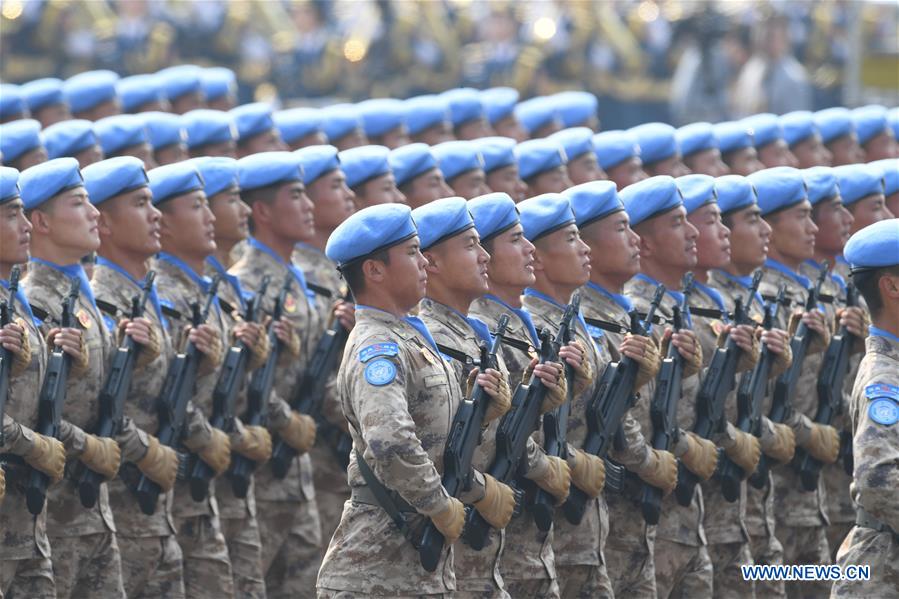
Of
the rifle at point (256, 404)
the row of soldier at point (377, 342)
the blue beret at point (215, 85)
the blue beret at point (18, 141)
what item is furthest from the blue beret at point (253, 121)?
the rifle at point (256, 404)

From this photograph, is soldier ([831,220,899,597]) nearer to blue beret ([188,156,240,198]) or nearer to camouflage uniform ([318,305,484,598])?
camouflage uniform ([318,305,484,598])

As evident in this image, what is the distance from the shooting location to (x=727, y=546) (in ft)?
29.6

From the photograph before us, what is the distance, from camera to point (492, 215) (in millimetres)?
8039

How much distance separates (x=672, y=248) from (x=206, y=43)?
12765 mm

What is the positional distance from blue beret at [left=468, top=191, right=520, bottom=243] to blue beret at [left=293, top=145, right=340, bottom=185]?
242 centimetres

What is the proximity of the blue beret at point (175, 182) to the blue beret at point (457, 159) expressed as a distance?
2265 mm

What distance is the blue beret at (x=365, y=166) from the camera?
10773 mm

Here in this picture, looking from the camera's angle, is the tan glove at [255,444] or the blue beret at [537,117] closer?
the tan glove at [255,444]

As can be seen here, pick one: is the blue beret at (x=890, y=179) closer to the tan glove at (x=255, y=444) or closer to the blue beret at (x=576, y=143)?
the blue beret at (x=576, y=143)

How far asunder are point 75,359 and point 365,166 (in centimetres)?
332

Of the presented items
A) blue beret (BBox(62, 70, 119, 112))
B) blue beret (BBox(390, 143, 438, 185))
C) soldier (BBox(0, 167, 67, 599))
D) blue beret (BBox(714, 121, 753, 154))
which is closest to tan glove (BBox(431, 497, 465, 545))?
soldier (BBox(0, 167, 67, 599))

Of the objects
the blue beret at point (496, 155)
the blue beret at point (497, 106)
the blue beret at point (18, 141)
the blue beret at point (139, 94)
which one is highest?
the blue beret at point (497, 106)

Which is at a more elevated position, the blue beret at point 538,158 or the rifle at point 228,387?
the blue beret at point 538,158

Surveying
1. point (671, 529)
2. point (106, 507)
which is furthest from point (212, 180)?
point (671, 529)
